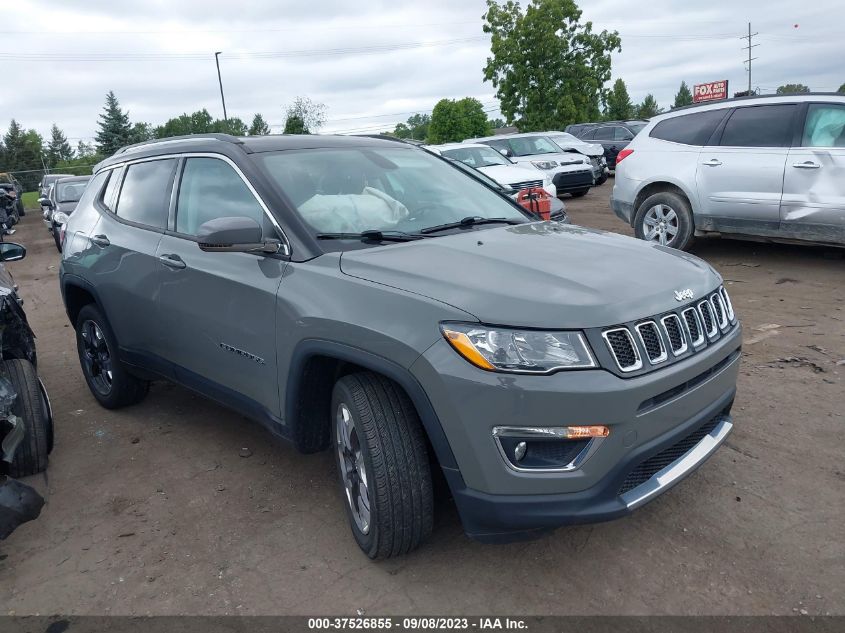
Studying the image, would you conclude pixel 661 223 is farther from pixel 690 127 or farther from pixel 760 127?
pixel 760 127

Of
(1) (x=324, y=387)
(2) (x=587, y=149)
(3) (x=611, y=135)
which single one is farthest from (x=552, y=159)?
(1) (x=324, y=387)

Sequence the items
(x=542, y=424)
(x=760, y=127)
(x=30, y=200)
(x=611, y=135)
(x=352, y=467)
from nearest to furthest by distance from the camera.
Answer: (x=542, y=424) → (x=352, y=467) → (x=760, y=127) → (x=611, y=135) → (x=30, y=200)

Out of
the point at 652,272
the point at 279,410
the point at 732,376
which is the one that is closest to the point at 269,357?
the point at 279,410

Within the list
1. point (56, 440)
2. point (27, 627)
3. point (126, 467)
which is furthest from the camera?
point (56, 440)

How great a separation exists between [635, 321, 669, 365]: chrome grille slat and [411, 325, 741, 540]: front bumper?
5 cm

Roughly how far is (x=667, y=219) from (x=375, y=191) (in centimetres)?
593

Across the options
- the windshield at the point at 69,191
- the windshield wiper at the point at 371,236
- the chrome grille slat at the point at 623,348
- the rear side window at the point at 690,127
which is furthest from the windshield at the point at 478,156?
the chrome grille slat at the point at 623,348

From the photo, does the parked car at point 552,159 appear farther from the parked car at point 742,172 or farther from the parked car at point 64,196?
the parked car at point 64,196

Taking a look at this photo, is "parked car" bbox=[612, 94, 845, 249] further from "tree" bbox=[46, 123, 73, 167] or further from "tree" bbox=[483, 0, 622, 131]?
"tree" bbox=[46, 123, 73, 167]

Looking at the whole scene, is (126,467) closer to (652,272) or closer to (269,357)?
(269,357)

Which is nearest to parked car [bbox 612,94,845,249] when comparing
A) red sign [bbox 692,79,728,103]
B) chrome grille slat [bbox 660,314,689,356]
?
chrome grille slat [bbox 660,314,689,356]

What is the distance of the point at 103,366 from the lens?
5.09m

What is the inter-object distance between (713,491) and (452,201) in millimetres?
1953

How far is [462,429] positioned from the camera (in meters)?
2.51
